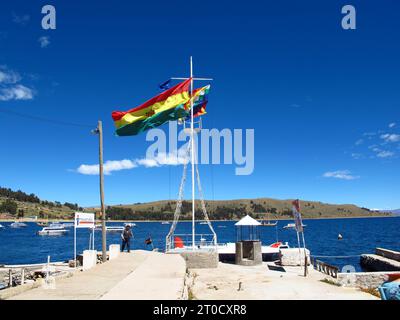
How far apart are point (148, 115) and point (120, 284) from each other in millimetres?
14065

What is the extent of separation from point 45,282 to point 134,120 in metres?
14.3

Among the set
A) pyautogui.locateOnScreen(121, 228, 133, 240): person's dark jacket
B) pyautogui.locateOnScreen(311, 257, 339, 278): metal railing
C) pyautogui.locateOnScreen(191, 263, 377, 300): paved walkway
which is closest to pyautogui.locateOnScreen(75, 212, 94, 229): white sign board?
pyautogui.locateOnScreen(121, 228, 133, 240): person's dark jacket

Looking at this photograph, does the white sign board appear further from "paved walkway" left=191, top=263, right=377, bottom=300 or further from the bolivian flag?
"paved walkway" left=191, top=263, right=377, bottom=300

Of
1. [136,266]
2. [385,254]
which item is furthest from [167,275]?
[385,254]

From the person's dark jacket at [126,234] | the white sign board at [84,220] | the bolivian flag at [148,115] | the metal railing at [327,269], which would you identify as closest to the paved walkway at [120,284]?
the white sign board at [84,220]

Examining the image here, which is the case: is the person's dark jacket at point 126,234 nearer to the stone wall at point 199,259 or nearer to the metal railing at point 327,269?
the stone wall at point 199,259

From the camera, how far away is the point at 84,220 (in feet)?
74.2

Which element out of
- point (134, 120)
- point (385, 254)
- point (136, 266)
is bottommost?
point (385, 254)

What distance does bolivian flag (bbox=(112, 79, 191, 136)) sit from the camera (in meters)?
25.1

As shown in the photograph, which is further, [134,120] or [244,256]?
[244,256]

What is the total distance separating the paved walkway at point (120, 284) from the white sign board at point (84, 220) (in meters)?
4.02

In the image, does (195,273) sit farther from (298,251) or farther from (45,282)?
(45,282)
